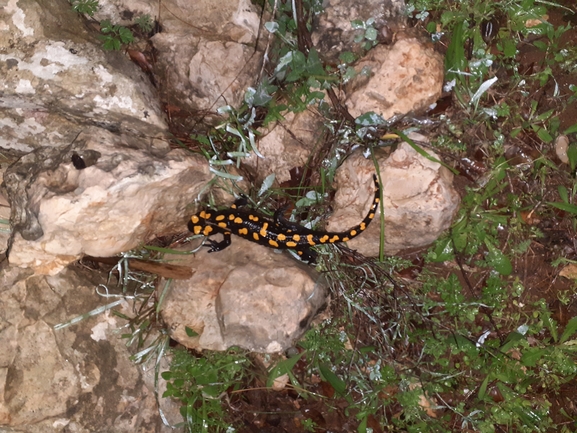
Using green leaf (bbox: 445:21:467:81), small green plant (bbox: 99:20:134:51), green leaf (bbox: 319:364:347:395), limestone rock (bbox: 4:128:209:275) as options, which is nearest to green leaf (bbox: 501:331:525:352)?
green leaf (bbox: 319:364:347:395)

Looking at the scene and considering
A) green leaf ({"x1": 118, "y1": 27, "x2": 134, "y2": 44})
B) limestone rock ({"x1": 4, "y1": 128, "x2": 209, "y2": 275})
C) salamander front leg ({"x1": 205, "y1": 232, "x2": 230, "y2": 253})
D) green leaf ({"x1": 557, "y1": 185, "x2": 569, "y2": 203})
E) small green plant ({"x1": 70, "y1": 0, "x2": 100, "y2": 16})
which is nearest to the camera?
limestone rock ({"x1": 4, "y1": 128, "x2": 209, "y2": 275})

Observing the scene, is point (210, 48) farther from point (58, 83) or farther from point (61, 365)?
point (61, 365)

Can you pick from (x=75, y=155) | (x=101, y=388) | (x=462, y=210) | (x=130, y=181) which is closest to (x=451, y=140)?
(x=462, y=210)

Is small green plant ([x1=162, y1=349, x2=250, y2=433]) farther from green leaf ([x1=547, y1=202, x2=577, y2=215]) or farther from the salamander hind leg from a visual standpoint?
green leaf ([x1=547, y1=202, x2=577, y2=215])

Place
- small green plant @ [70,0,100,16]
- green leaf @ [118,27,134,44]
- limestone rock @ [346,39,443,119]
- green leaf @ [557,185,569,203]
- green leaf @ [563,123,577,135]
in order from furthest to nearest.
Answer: green leaf @ [557,185,569,203] < green leaf @ [563,123,577,135] < limestone rock @ [346,39,443,119] < green leaf @ [118,27,134,44] < small green plant @ [70,0,100,16]

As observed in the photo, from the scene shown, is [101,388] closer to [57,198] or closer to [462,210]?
[57,198]

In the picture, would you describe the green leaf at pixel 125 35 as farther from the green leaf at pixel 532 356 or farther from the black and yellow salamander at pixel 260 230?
the green leaf at pixel 532 356

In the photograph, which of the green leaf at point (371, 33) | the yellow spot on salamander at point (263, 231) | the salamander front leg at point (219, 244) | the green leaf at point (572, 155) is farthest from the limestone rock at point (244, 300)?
the green leaf at point (572, 155)
